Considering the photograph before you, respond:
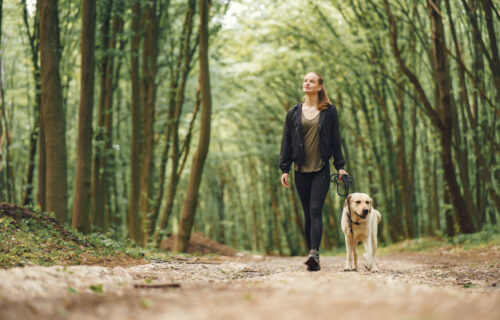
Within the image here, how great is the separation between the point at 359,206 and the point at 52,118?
4973 millimetres

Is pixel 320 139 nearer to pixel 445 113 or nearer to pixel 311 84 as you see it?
pixel 311 84

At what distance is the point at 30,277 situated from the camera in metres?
2.98

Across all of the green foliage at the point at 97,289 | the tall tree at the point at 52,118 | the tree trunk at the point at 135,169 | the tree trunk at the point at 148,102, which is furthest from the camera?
the tree trunk at the point at 148,102

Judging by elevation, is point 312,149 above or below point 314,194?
above

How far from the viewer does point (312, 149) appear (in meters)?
5.40

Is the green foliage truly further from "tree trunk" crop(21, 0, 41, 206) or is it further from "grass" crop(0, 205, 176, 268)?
"tree trunk" crop(21, 0, 41, 206)

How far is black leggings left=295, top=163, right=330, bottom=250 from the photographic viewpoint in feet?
17.3

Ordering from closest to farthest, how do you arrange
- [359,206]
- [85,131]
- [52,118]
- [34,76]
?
[359,206], [52,118], [85,131], [34,76]

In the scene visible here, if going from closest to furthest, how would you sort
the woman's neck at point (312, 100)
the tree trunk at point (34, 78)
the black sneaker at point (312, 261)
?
the black sneaker at point (312, 261)
the woman's neck at point (312, 100)
the tree trunk at point (34, 78)

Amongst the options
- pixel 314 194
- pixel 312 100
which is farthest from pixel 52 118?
pixel 314 194

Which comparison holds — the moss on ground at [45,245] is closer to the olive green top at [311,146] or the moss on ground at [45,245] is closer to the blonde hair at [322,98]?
the olive green top at [311,146]

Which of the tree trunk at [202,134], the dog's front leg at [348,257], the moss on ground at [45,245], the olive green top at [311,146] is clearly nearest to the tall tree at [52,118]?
the moss on ground at [45,245]

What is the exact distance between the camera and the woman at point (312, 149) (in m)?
5.30

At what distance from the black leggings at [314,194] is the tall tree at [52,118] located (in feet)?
13.2
